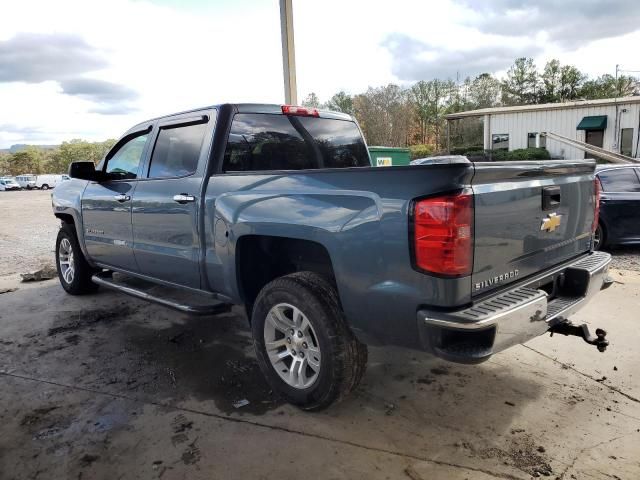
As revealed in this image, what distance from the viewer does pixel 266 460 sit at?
2703mm

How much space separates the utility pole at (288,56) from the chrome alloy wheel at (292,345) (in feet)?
18.2

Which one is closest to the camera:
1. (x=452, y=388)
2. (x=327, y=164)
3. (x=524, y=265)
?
(x=524, y=265)

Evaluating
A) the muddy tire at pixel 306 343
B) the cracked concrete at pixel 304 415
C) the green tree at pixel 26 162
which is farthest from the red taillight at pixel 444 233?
the green tree at pixel 26 162

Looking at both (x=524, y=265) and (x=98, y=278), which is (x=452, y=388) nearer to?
(x=524, y=265)

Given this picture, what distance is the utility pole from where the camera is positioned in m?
8.12

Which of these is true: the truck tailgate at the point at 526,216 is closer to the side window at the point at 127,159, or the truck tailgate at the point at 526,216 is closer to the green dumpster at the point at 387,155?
the side window at the point at 127,159

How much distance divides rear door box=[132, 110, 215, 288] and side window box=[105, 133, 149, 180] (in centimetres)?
34

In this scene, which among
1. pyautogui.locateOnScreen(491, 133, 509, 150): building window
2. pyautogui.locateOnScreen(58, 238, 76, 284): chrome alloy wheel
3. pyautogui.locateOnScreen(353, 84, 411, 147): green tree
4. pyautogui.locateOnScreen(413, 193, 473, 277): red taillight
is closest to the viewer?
pyautogui.locateOnScreen(413, 193, 473, 277): red taillight

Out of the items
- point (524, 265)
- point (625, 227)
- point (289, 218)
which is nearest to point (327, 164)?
point (289, 218)

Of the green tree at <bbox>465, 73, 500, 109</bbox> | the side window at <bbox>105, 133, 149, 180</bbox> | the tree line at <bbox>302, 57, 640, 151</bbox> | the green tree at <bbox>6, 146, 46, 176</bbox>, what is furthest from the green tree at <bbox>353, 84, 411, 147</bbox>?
the green tree at <bbox>6, 146, 46, 176</bbox>

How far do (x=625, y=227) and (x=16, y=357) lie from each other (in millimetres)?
7977

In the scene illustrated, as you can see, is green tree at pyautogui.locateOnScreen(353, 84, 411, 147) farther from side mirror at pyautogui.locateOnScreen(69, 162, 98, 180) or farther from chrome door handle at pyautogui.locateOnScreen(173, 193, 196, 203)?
chrome door handle at pyautogui.locateOnScreen(173, 193, 196, 203)

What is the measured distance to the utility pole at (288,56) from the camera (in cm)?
812

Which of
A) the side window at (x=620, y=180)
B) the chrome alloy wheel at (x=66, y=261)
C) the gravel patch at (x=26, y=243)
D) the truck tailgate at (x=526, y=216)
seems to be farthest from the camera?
the gravel patch at (x=26, y=243)
